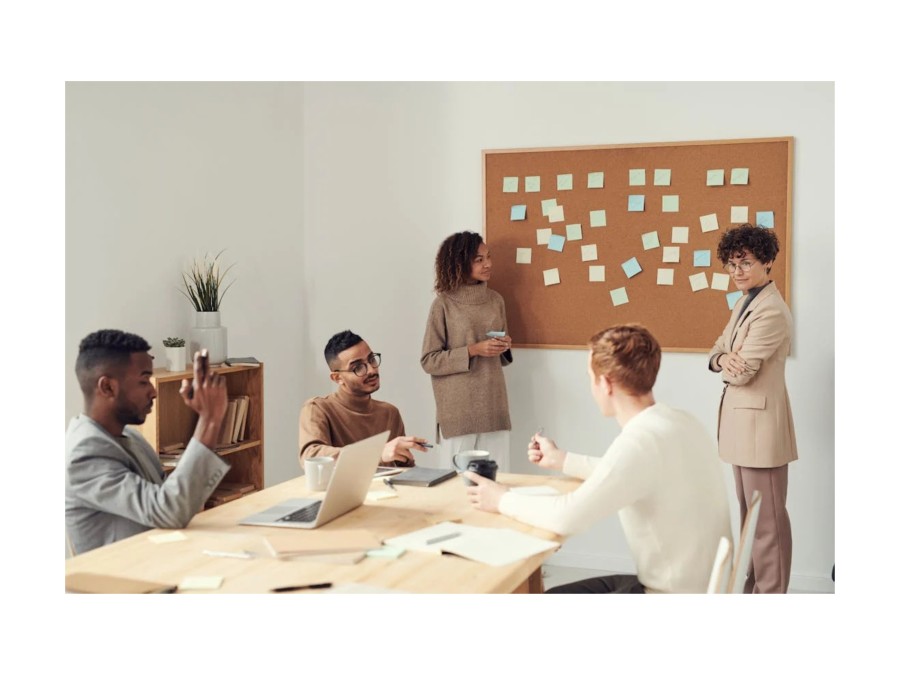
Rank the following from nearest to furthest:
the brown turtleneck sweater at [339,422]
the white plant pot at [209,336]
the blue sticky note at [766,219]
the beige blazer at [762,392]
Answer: the brown turtleneck sweater at [339,422] → the beige blazer at [762,392] → the white plant pot at [209,336] → the blue sticky note at [766,219]

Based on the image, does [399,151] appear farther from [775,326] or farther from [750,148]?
[775,326]

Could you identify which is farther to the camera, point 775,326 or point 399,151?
point 399,151

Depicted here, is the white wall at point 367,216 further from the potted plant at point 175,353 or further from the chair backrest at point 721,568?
the chair backrest at point 721,568

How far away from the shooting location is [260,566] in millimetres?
1747

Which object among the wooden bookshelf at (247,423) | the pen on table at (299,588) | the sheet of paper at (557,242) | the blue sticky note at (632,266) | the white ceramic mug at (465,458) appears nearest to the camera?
the pen on table at (299,588)

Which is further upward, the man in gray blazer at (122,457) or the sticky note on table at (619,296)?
the sticky note on table at (619,296)

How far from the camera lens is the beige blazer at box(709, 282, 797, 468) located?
3506mm

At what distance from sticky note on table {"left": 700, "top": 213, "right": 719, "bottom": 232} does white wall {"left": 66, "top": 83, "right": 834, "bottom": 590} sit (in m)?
0.33

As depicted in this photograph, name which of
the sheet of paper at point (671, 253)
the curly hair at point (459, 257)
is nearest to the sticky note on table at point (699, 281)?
the sheet of paper at point (671, 253)

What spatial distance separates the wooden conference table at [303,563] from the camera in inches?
66.1

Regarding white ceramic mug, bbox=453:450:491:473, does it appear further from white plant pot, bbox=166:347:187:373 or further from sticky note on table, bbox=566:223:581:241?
sticky note on table, bbox=566:223:581:241

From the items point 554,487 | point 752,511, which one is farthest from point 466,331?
point 752,511

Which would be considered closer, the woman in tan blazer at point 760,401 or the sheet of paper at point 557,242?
the woman in tan blazer at point 760,401

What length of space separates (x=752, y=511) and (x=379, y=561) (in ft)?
2.61
